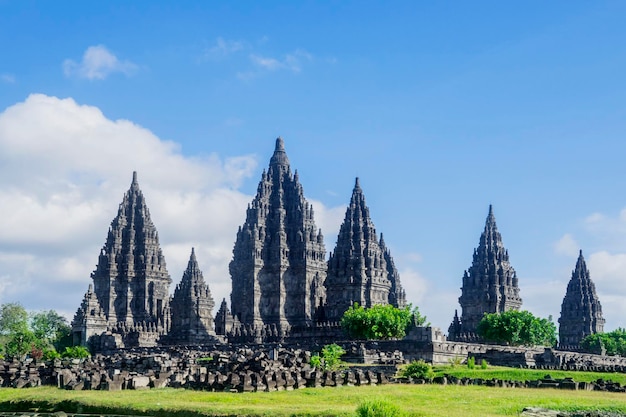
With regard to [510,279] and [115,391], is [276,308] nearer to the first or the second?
[510,279]

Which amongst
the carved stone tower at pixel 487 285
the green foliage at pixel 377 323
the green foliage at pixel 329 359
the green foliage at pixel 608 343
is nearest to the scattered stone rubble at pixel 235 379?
the green foliage at pixel 329 359

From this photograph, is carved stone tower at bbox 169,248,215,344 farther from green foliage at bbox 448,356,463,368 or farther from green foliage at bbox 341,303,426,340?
green foliage at bbox 448,356,463,368

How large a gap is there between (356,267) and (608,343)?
34678mm

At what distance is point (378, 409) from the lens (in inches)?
1128

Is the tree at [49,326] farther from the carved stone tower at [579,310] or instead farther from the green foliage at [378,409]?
the green foliage at [378,409]

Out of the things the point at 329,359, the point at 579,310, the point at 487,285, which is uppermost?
the point at 487,285

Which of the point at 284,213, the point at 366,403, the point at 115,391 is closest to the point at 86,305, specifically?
the point at 284,213

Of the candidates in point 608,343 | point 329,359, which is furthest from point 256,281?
point 329,359

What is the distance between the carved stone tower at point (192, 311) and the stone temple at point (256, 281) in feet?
0.39

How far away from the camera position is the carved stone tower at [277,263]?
114375 millimetres

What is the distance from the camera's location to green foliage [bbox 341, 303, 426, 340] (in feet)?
289

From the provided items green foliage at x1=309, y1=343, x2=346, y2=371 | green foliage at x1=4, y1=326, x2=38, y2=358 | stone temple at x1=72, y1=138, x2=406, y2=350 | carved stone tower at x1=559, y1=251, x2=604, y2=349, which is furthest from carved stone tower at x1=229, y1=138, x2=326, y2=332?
green foliage at x1=309, y1=343, x2=346, y2=371

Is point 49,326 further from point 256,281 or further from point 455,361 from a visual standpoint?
point 455,361

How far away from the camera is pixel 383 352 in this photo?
234ft
